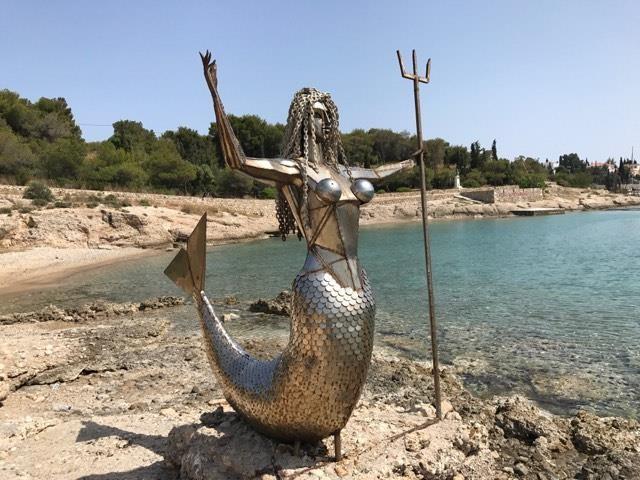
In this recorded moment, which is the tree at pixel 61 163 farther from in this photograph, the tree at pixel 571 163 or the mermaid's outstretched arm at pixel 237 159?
the tree at pixel 571 163

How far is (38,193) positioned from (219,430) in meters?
36.1

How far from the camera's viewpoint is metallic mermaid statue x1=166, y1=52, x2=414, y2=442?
3.99m

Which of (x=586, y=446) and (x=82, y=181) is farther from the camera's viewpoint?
(x=82, y=181)

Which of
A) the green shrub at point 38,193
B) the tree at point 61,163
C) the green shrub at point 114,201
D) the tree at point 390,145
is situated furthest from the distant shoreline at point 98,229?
the tree at point 390,145

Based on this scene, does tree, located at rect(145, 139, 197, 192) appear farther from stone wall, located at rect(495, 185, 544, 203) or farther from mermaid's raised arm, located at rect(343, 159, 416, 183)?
mermaid's raised arm, located at rect(343, 159, 416, 183)

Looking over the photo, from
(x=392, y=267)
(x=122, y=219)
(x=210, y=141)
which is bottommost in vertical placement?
(x=392, y=267)

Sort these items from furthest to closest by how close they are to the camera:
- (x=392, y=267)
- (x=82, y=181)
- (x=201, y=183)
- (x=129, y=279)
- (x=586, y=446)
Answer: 1. (x=201, y=183)
2. (x=82, y=181)
3. (x=392, y=267)
4. (x=129, y=279)
5. (x=586, y=446)

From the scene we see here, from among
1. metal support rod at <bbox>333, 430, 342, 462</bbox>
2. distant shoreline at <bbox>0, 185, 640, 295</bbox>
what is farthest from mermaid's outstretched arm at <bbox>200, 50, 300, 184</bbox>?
distant shoreline at <bbox>0, 185, 640, 295</bbox>

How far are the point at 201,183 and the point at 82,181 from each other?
12699 mm

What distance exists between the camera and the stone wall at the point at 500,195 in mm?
68312

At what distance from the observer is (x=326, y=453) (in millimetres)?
4535

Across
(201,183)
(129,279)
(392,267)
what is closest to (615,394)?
(392,267)

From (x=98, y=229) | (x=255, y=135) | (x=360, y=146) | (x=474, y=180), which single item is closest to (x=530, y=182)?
(x=474, y=180)

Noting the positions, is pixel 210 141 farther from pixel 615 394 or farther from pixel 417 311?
pixel 615 394
